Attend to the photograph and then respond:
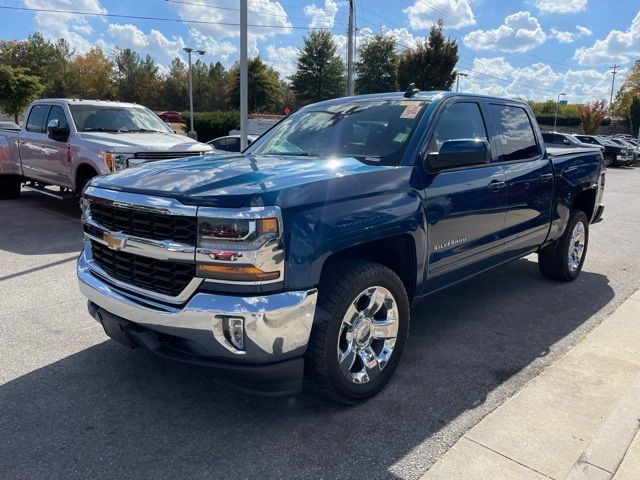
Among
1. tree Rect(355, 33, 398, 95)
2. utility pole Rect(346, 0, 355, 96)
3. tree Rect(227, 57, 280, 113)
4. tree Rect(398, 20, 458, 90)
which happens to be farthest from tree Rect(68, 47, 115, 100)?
utility pole Rect(346, 0, 355, 96)

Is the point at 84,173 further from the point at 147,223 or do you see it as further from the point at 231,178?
the point at 231,178

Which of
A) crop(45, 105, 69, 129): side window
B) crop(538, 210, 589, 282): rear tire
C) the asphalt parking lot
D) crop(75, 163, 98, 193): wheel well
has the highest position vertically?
crop(45, 105, 69, 129): side window

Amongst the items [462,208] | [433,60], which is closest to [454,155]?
[462,208]

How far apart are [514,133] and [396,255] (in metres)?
2.09

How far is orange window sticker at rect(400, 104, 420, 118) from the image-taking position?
3.85 meters

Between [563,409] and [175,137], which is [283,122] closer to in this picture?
[563,409]

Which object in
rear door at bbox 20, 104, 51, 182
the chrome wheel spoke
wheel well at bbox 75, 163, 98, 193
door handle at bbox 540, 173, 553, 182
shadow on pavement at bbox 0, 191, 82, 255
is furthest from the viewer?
rear door at bbox 20, 104, 51, 182

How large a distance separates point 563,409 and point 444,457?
979 millimetres

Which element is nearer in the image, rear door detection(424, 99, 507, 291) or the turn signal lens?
the turn signal lens

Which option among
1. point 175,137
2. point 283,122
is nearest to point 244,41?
point 175,137

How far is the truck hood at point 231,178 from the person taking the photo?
8.89ft

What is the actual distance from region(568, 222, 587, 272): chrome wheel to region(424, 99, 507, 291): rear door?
6.10 feet

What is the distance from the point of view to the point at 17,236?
787 cm

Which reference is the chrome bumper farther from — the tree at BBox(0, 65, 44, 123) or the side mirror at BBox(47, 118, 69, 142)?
the tree at BBox(0, 65, 44, 123)
